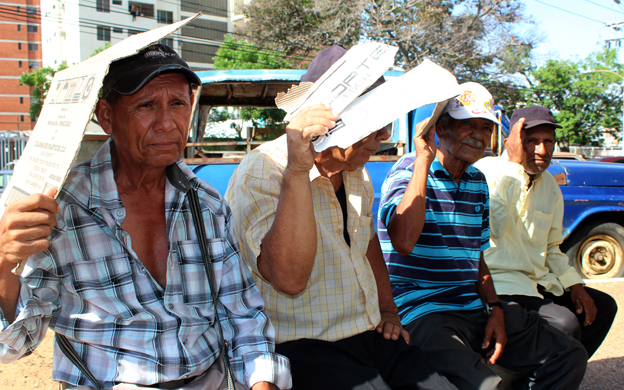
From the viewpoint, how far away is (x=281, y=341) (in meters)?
1.76

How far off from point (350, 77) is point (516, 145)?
182cm

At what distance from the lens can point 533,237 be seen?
9.46 ft

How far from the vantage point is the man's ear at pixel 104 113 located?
1.59 meters

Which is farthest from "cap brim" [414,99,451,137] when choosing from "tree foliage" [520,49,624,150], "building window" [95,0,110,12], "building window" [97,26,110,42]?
"building window" [97,26,110,42]

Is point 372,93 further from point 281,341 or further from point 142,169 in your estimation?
point 281,341

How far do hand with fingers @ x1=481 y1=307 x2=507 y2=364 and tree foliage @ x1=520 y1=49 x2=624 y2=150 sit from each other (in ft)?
113

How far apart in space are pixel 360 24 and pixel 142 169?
18925 millimetres

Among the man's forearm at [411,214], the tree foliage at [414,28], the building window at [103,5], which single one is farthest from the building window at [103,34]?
the man's forearm at [411,214]

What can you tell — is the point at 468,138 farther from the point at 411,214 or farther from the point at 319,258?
the point at 319,258

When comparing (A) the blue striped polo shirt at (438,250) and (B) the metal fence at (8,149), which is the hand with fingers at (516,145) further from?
(B) the metal fence at (8,149)

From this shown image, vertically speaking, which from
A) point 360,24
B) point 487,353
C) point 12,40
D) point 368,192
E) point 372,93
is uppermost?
point 12,40

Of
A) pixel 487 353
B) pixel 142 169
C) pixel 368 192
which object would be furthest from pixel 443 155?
pixel 142 169

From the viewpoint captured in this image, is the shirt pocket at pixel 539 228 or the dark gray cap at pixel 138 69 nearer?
the dark gray cap at pixel 138 69

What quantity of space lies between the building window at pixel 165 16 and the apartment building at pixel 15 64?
27011mm
